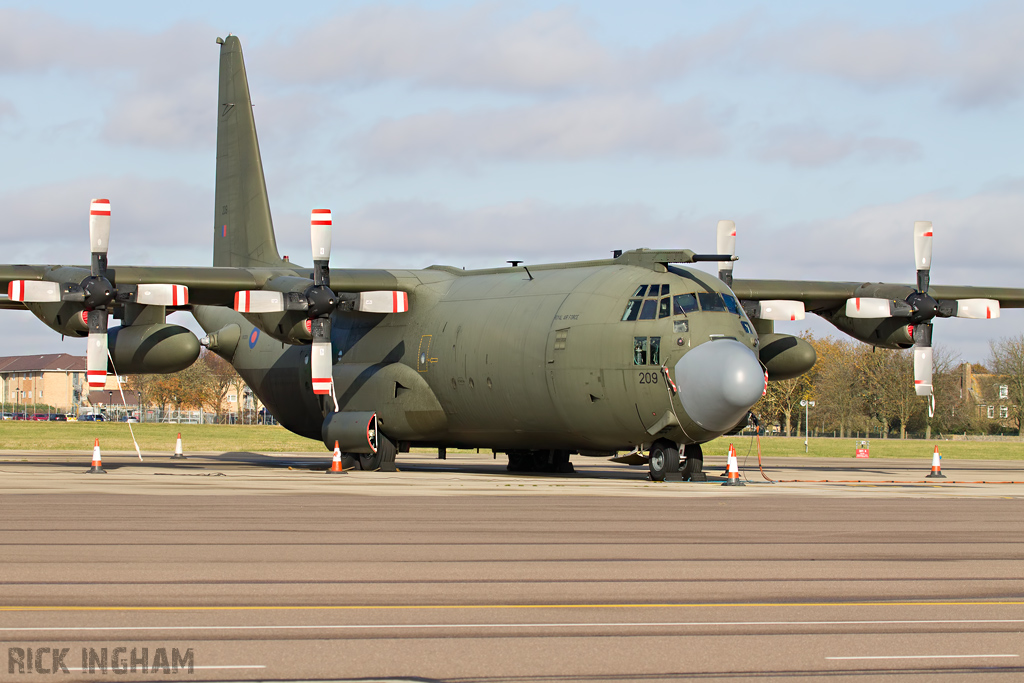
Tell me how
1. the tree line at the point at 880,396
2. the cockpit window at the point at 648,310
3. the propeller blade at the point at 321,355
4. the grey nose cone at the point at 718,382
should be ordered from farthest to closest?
the tree line at the point at 880,396 < the propeller blade at the point at 321,355 < the cockpit window at the point at 648,310 < the grey nose cone at the point at 718,382

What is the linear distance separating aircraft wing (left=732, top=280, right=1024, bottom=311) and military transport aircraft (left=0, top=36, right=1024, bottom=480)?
2.1 inches

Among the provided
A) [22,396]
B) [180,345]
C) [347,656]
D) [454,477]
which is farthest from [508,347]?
[22,396]

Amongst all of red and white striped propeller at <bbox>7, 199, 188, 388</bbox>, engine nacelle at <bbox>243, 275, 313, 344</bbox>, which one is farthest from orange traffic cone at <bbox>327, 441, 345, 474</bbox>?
red and white striped propeller at <bbox>7, 199, 188, 388</bbox>

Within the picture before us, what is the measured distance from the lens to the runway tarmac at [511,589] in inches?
244

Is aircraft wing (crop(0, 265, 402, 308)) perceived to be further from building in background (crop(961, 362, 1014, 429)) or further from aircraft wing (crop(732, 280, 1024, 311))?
building in background (crop(961, 362, 1014, 429))

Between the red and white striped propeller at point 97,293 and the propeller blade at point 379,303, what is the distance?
3.93 meters

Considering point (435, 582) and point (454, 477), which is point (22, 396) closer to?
point (454, 477)

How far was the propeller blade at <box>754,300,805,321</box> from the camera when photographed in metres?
27.8

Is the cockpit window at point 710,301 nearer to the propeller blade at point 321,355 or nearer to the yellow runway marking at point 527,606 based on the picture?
the propeller blade at point 321,355

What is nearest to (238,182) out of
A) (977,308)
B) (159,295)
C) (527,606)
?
(159,295)

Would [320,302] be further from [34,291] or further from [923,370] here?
[923,370]

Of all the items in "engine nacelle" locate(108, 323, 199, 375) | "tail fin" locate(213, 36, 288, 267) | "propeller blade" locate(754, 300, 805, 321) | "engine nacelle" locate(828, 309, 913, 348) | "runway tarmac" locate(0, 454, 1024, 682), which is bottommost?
"runway tarmac" locate(0, 454, 1024, 682)

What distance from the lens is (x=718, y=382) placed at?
20750 millimetres

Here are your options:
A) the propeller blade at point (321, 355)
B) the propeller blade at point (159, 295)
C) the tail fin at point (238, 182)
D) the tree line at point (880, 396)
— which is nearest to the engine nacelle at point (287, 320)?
the propeller blade at point (321, 355)
